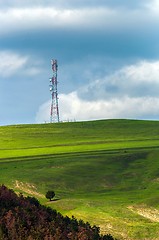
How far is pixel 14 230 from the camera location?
2083 centimetres

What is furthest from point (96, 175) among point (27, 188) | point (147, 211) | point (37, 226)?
point (37, 226)

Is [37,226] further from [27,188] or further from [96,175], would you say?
[96,175]

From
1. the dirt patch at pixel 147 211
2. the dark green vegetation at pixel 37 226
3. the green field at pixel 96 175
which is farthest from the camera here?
the dirt patch at pixel 147 211

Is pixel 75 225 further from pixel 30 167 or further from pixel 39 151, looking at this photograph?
pixel 39 151

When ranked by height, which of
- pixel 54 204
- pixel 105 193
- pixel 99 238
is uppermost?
pixel 105 193

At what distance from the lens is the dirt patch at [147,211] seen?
189 feet

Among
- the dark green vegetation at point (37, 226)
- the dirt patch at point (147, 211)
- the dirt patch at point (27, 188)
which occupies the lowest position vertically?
the dark green vegetation at point (37, 226)

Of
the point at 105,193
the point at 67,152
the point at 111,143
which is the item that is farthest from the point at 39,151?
the point at 105,193

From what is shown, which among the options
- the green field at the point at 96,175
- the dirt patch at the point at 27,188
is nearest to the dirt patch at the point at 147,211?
the green field at the point at 96,175

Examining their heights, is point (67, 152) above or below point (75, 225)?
above

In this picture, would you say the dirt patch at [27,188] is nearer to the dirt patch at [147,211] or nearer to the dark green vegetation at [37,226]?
the dirt patch at [147,211]

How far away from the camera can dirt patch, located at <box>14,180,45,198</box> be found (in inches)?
3029

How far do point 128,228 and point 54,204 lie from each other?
13.9 metres

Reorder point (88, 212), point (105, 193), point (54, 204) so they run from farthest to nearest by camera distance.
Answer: point (105, 193) < point (54, 204) < point (88, 212)
